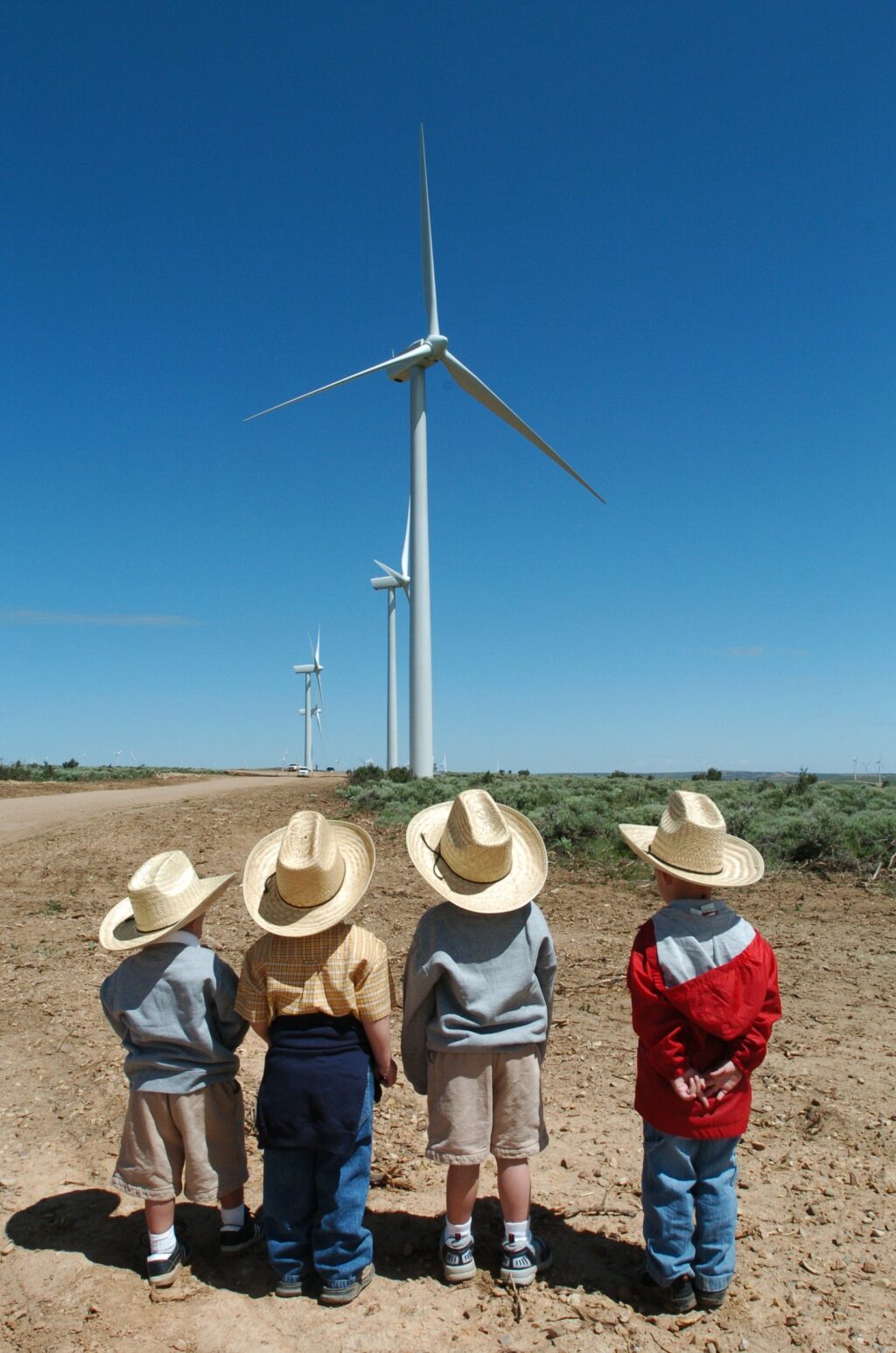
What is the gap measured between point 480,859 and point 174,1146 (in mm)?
1716

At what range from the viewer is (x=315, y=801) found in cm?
1834

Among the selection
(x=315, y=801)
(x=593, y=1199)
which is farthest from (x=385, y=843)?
(x=593, y=1199)

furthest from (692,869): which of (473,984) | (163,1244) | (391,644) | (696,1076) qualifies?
(391,644)

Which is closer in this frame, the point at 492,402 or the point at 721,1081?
the point at 721,1081

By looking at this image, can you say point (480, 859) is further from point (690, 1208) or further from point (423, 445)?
point (423, 445)

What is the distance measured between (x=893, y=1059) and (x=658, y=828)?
3.66 m

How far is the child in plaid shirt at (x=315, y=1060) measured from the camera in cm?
354

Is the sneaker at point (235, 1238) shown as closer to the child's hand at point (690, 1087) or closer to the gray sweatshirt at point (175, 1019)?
the gray sweatshirt at point (175, 1019)

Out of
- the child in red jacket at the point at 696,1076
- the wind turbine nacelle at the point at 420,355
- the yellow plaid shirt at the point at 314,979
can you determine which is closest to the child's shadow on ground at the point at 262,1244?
the child in red jacket at the point at 696,1076

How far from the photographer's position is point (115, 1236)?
13.7 feet

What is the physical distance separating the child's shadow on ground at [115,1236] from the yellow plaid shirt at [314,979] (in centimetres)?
109

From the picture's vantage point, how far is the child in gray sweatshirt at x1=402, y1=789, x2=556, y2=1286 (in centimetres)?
363

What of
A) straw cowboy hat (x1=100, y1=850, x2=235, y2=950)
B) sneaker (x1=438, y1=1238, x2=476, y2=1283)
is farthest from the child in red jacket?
straw cowboy hat (x1=100, y1=850, x2=235, y2=950)

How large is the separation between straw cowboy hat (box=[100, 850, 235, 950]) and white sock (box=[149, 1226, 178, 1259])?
1.15m
